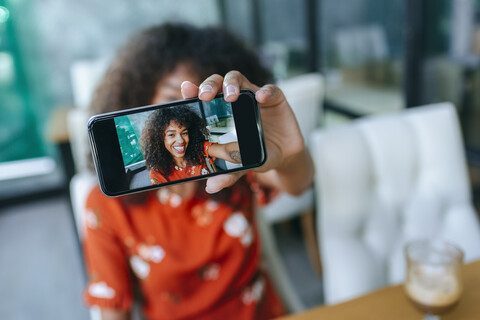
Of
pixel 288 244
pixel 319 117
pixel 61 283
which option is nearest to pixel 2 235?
pixel 61 283

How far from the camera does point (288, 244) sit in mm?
1944

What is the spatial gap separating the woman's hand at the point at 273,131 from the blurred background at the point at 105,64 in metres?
1.25

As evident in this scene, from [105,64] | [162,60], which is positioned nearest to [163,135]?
[162,60]

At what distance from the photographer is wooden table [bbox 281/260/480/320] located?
554 millimetres

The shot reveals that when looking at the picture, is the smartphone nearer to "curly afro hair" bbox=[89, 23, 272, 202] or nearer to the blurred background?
"curly afro hair" bbox=[89, 23, 272, 202]

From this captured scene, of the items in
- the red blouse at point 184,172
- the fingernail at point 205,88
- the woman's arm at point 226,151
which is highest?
the fingernail at point 205,88

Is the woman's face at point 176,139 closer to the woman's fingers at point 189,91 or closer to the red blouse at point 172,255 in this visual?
the woman's fingers at point 189,91

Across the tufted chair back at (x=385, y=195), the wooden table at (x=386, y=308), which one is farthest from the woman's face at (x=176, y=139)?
the tufted chair back at (x=385, y=195)

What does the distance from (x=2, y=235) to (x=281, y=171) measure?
233cm

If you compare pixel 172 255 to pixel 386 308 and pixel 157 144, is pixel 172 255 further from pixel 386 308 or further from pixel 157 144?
pixel 157 144

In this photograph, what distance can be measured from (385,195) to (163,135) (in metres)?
0.75

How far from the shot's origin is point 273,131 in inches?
12.9

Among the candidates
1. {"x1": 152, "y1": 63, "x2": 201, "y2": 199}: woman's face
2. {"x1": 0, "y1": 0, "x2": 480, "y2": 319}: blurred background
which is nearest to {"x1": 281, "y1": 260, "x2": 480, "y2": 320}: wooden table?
{"x1": 152, "y1": 63, "x2": 201, "y2": 199}: woman's face

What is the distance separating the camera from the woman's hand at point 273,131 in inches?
10.7
